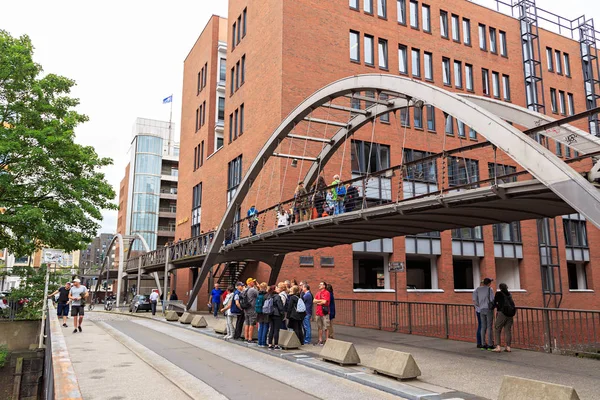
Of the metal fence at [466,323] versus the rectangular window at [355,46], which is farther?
the rectangular window at [355,46]

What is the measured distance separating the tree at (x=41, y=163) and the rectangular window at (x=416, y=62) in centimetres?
2021

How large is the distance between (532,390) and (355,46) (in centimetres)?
2632

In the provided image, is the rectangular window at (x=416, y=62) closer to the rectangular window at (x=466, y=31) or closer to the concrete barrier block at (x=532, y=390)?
the rectangular window at (x=466, y=31)

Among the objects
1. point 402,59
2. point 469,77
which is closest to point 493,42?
point 469,77

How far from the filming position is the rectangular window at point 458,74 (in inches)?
1305

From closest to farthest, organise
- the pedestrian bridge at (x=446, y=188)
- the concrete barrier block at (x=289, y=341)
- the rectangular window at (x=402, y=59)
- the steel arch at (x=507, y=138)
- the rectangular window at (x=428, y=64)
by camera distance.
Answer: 1. the steel arch at (x=507, y=138)
2. the pedestrian bridge at (x=446, y=188)
3. the concrete barrier block at (x=289, y=341)
4. the rectangular window at (x=402, y=59)
5. the rectangular window at (x=428, y=64)

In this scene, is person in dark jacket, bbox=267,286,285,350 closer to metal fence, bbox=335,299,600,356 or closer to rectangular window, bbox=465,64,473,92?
metal fence, bbox=335,299,600,356

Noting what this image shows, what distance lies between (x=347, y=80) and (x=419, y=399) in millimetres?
11121

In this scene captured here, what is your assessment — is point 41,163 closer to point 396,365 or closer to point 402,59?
point 396,365

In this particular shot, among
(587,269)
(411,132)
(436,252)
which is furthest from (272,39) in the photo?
(587,269)

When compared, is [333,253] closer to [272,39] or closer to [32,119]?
[272,39]

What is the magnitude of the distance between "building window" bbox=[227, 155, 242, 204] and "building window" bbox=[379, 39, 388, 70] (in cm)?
1070

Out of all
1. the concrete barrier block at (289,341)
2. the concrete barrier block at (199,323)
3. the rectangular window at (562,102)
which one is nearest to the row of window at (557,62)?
the rectangular window at (562,102)

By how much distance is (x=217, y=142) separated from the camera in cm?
3916
